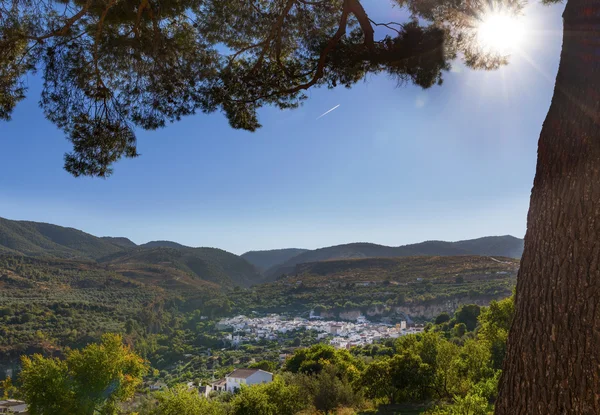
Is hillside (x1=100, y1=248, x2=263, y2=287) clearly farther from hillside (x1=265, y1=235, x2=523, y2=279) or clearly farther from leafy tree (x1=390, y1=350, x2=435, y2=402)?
leafy tree (x1=390, y1=350, x2=435, y2=402)

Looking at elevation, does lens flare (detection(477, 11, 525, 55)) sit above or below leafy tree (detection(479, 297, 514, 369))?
above

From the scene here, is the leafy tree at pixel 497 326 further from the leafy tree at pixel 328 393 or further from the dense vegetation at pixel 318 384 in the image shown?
the leafy tree at pixel 328 393

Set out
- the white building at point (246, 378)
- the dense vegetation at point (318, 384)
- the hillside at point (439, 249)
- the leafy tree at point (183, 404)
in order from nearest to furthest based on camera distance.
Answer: the leafy tree at point (183, 404)
the dense vegetation at point (318, 384)
the white building at point (246, 378)
the hillside at point (439, 249)

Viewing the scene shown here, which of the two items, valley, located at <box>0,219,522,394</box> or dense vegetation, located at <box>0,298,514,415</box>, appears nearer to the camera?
dense vegetation, located at <box>0,298,514,415</box>

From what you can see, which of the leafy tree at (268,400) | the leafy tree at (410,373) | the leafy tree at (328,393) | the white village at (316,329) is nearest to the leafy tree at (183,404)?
the leafy tree at (268,400)

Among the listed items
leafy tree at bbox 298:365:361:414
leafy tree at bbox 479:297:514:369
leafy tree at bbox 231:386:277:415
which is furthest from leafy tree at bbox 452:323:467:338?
leafy tree at bbox 231:386:277:415

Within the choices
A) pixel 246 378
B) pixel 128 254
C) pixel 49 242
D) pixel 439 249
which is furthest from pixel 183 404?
pixel 439 249

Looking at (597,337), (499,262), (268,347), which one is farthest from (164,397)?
(499,262)
